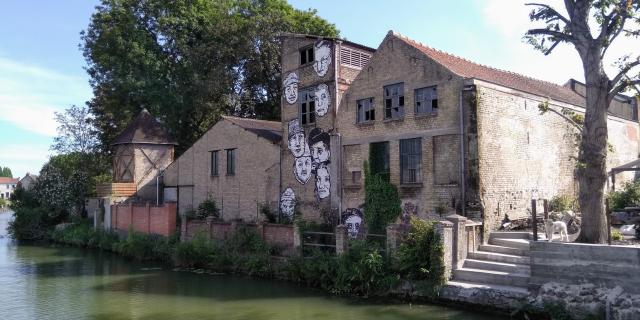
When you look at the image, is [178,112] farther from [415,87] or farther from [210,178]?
[415,87]

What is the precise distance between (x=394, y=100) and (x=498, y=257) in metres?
7.12

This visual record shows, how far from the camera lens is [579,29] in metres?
13.6

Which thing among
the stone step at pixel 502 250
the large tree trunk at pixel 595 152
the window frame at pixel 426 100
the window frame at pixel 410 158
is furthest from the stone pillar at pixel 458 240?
the window frame at pixel 426 100

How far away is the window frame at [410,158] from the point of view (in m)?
18.5

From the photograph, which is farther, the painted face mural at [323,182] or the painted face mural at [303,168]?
the painted face mural at [303,168]

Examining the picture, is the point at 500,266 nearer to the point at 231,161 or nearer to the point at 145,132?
the point at 231,161

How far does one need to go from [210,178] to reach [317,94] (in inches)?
372

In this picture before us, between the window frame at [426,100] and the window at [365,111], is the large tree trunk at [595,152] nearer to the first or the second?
the window frame at [426,100]

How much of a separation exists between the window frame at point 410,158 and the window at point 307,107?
16.7 ft

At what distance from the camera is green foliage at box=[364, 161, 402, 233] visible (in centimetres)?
1917

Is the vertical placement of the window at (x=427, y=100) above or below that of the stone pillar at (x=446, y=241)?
above

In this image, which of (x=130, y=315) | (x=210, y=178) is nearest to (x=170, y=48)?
(x=210, y=178)

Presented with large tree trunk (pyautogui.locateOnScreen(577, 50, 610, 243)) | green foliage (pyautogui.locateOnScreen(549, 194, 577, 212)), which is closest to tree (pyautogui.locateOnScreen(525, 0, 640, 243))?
large tree trunk (pyautogui.locateOnScreen(577, 50, 610, 243))

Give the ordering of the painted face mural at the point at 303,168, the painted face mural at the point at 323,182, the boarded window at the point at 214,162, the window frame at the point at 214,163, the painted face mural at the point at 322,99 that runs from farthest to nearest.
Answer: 1. the boarded window at the point at 214,162
2. the window frame at the point at 214,163
3. the painted face mural at the point at 303,168
4. the painted face mural at the point at 322,99
5. the painted face mural at the point at 323,182
